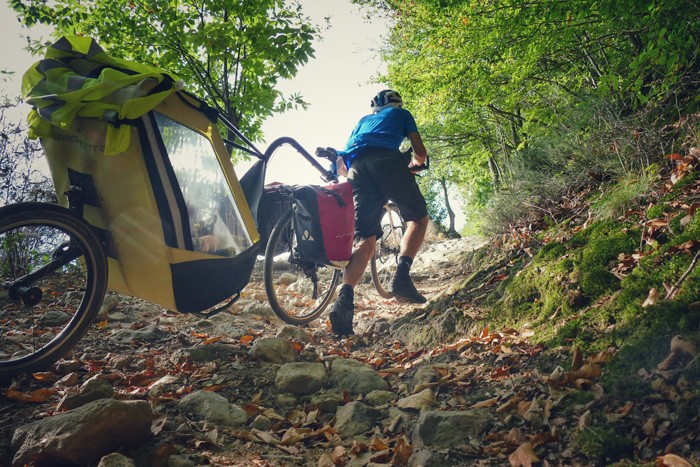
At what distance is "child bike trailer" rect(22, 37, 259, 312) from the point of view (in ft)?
7.45

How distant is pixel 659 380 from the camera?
166 centimetres

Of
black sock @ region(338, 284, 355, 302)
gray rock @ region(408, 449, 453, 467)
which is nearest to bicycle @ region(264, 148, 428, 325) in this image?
black sock @ region(338, 284, 355, 302)

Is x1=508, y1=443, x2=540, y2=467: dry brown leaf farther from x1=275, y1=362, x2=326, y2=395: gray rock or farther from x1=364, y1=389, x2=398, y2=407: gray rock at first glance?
x1=275, y1=362, x2=326, y2=395: gray rock

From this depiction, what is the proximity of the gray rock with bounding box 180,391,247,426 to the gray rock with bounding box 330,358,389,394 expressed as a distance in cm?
68

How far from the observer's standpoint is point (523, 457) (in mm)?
1558

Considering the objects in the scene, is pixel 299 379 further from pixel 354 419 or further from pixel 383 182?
pixel 383 182

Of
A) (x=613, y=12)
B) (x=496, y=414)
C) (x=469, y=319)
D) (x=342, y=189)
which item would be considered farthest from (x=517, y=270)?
(x=613, y=12)

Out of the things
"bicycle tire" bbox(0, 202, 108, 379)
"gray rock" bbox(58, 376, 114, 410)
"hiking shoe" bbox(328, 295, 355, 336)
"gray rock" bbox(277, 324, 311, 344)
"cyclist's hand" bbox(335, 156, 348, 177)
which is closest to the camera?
"gray rock" bbox(58, 376, 114, 410)

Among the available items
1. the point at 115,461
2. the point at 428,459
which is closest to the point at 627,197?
the point at 428,459

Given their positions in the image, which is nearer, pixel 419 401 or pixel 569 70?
pixel 419 401

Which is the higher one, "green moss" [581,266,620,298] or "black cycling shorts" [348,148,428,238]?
"black cycling shorts" [348,148,428,238]

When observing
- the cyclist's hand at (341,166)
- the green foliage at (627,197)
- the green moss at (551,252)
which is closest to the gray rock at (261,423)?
the green moss at (551,252)

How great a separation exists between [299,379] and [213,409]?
0.58 meters

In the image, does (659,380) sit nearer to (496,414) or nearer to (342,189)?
(496,414)
